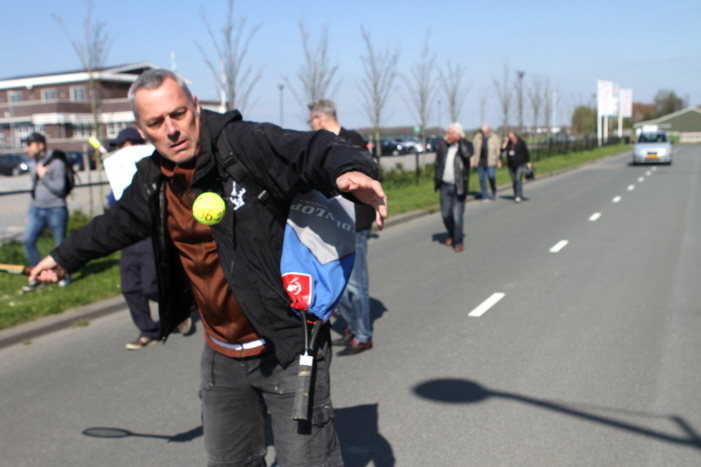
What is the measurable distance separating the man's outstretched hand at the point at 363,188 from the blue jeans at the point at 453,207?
862 centimetres

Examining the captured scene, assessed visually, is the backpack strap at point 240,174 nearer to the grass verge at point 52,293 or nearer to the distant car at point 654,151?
the grass verge at point 52,293

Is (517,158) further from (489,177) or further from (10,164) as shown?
(10,164)

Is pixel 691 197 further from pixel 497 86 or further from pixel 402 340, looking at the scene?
pixel 497 86

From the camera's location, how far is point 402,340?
235 inches

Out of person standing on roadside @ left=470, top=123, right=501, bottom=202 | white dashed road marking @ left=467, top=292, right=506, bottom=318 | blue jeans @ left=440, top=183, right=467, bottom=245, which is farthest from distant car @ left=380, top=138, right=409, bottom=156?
white dashed road marking @ left=467, top=292, right=506, bottom=318

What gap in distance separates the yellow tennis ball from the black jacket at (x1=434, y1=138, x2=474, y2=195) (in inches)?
329

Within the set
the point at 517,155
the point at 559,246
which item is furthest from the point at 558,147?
the point at 559,246

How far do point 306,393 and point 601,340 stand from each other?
4257 millimetres

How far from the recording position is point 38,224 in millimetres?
8461

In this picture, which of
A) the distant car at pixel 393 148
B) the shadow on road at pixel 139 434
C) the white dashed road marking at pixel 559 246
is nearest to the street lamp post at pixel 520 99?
the distant car at pixel 393 148

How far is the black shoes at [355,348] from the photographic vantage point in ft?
18.3

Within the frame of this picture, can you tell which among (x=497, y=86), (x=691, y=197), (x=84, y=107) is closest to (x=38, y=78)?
(x=84, y=107)

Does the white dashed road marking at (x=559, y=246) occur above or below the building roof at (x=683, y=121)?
below

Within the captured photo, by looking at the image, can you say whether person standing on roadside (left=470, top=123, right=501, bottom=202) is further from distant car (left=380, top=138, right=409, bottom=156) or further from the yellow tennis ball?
distant car (left=380, top=138, right=409, bottom=156)
